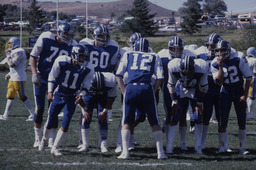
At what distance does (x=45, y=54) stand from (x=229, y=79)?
121 inches

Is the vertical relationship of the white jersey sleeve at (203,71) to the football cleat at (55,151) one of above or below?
above

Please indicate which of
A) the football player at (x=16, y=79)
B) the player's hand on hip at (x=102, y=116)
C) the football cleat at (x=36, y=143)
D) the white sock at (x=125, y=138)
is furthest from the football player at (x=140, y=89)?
the football player at (x=16, y=79)

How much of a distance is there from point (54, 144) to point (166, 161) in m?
1.73

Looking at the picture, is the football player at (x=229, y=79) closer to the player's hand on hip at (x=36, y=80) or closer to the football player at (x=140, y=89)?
the football player at (x=140, y=89)

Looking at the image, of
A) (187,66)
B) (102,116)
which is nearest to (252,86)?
(187,66)

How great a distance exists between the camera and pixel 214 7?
92125mm

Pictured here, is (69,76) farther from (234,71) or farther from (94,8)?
(94,8)

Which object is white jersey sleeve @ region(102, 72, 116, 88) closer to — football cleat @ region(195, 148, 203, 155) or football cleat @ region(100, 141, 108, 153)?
football cleat @ region(100, 141, 108, 153)

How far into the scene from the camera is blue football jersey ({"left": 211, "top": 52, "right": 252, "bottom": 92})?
21.1 feet

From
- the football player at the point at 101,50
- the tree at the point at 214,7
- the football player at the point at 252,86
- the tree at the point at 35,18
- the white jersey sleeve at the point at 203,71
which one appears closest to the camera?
the white jersey sleeve at the point at 203,71

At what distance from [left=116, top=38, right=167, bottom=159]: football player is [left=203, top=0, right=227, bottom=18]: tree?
279ft

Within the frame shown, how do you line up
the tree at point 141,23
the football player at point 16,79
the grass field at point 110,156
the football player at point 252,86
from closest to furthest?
the grass field at point 110,156
the football player at point 16,79
the football player at point 252,86
the tree at point 141,23

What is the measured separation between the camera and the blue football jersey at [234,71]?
644 centimetres

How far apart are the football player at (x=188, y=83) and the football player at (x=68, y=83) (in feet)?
4.29
